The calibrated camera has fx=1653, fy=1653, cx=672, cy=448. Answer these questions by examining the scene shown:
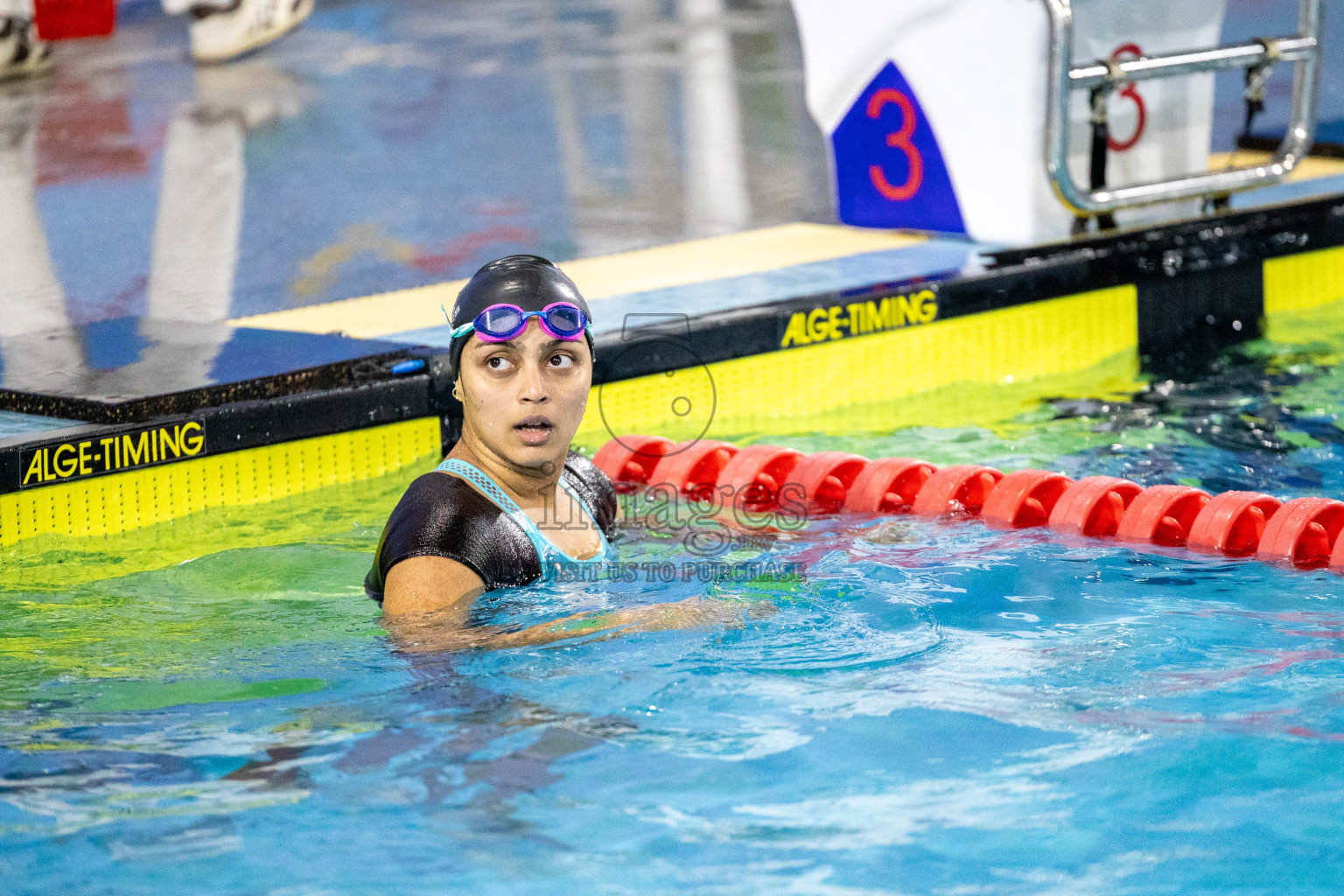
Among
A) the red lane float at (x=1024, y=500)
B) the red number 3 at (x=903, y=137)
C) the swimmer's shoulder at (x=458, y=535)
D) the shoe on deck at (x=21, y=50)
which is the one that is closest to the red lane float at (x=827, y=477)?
the red lane float at (x=1024, y=500)

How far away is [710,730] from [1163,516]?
1674 millimetres

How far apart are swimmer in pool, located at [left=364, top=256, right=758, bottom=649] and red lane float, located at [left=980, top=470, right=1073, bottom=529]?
5.03 ft

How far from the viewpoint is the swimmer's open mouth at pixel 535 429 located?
328 centimetres

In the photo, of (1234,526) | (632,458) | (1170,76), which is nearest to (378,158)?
(1170,76)

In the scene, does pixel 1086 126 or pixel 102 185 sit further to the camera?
pixel 102 185

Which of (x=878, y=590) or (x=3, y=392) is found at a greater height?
(x=3, y=392)

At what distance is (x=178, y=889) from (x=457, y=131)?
10348mm

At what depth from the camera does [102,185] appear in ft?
34.7

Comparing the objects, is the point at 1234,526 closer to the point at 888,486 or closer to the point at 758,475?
the point at 888,486

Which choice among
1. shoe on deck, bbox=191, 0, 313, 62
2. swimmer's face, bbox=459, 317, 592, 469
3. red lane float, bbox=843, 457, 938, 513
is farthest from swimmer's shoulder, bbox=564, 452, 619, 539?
shoe on deck, bbox=191, 0, 313, 62

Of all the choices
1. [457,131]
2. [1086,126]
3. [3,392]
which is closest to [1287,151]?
[1086,126]

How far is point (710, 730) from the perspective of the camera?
3195mm

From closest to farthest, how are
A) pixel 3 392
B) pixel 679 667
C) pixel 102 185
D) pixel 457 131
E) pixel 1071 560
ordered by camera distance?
pixel 679 667, pixel 1071 560, pixel 3 392, pixel 102 185, pixel 457 131

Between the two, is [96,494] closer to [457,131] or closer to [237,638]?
[237,638]
